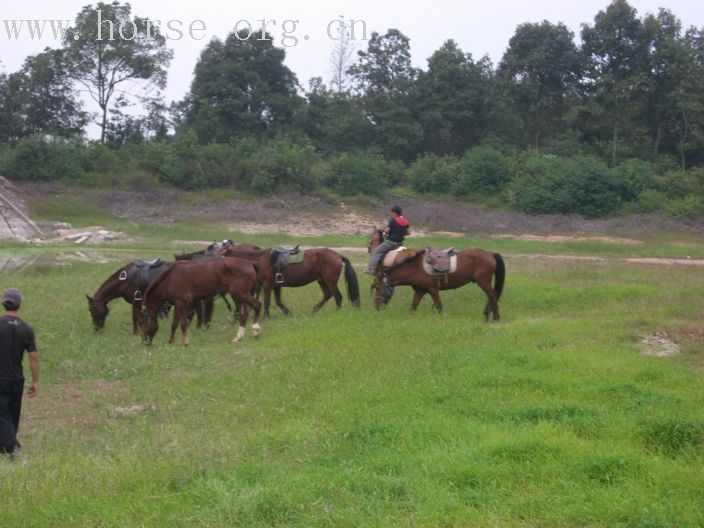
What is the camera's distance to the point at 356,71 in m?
59.2

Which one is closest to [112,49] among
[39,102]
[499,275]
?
[39,102]

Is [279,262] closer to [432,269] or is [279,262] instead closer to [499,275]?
[432,269]

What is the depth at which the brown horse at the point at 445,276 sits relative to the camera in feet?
54.0

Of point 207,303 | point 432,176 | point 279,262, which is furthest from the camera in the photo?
point 432,176

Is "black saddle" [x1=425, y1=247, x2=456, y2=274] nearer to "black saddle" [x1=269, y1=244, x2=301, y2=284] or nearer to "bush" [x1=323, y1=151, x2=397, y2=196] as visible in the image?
"black saddle" [x1=269, y1=244, x2=301, y2=284]

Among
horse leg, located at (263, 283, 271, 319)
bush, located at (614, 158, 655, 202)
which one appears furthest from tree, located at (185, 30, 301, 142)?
horse leg, located at (263, 283, 271, 319)

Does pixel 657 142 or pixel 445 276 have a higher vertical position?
pixel 657 142

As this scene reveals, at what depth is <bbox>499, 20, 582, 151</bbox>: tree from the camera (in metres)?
53.3

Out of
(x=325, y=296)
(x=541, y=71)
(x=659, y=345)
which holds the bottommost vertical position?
(x=325, y=296)

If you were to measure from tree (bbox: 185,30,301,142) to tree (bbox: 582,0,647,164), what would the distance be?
776 inches

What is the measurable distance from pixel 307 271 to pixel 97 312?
4.40 m

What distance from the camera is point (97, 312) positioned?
1572 cm

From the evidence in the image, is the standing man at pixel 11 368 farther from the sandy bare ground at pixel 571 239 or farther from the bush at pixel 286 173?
the bush at pixel 286 173

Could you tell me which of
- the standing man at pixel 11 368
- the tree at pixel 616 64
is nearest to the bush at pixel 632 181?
the tree at pixel 616 64
